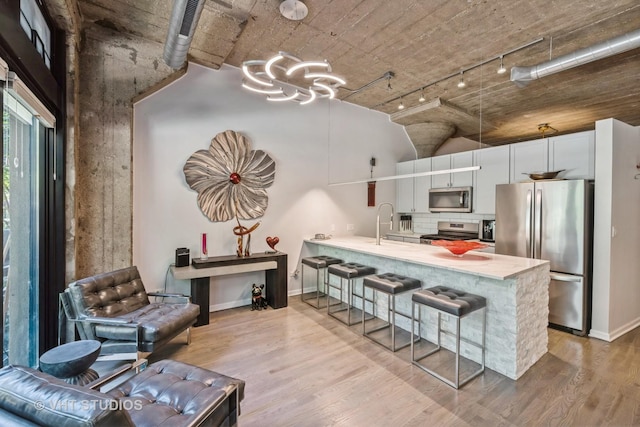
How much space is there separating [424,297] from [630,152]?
10.3 feet

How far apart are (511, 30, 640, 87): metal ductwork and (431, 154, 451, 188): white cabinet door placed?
1.86 metres

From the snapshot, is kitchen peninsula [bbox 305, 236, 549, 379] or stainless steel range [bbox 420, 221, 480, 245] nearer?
kitchen peninsula [bbox 305, 236, 549, 379]

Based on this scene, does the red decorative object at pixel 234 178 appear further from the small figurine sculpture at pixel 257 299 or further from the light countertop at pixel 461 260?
the light countertop at pixel 461 260

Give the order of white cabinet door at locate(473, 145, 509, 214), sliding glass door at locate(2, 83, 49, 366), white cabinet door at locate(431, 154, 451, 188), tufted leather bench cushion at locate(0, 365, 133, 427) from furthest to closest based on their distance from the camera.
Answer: white cabinet door at locate(431, 154, 451, 188), white cabinet door at locate(473, 145, 509, 214), sliding glass door at locate(2, 83, 49, 366), tufted leather bench cushion at locate(0, 365, 133, 427)

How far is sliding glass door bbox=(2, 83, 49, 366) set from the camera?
191 cm

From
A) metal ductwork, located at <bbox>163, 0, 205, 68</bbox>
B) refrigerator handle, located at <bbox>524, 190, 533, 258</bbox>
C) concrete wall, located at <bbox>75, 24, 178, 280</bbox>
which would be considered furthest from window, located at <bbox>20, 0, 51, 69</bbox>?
refrigerator handle, located at <bbox>524, 190, 533, 258</bbox>

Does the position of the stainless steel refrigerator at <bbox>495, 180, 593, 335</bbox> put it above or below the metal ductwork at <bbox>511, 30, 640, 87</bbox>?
below

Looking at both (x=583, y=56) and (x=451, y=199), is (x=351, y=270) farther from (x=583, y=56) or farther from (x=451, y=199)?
(x=583, y=56)

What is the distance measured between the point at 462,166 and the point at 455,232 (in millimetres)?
1160

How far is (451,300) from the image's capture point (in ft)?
8.04

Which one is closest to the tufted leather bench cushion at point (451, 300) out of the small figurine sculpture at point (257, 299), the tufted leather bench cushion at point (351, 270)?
the tufted leather bench cushion at point (351, 270)

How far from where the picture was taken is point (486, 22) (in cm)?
293

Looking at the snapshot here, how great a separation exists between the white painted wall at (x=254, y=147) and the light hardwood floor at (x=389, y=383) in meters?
1.15

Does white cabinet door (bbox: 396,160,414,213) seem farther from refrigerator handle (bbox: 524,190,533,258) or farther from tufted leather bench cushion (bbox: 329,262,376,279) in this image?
tufted leather bench cushion (bbox: 329,262,376,279)
